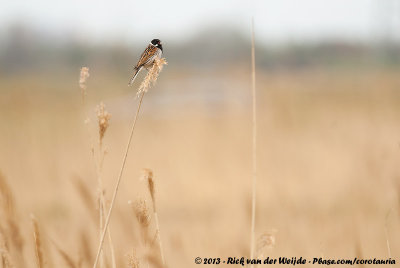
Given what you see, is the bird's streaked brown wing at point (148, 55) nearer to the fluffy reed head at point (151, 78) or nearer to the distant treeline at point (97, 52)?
the fluffy reed head at point (151, 78)

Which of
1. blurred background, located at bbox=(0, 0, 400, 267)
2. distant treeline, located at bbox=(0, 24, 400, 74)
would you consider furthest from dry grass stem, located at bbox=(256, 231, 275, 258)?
distant treeline, located at bbox=(0, 24, 400, 74)

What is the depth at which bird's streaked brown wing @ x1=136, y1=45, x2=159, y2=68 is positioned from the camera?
206cm

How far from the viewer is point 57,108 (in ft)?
74.4

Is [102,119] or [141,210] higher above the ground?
[102,119]

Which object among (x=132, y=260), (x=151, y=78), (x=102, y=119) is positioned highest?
(x=151, y=78)

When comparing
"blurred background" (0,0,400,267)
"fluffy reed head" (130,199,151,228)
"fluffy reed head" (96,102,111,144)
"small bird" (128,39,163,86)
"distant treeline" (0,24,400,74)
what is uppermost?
"small bird" (128,39,163,86)

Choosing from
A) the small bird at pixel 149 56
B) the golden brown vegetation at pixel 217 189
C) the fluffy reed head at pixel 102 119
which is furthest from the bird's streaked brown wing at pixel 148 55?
the fluffy reed head at pixel 102 119

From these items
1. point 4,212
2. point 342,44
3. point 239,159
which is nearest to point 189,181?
point 239,159

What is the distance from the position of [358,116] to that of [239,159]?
544cm

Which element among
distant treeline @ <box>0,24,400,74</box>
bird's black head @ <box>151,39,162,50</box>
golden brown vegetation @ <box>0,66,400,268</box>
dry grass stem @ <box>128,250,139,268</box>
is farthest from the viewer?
distant treeline @ <box>0,24,400,74</box>

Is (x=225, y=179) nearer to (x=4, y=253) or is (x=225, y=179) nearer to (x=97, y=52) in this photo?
(x=4, y=253)

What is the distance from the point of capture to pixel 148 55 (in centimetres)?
211

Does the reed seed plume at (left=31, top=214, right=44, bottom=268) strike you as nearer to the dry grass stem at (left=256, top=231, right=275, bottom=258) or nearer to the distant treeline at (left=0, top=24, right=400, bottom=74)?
the dry grass stem at (left=256, top=231, right=275, bottom=258)

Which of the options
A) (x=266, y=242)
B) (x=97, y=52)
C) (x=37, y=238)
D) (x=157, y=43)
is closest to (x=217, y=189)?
(x=157, y=43)
